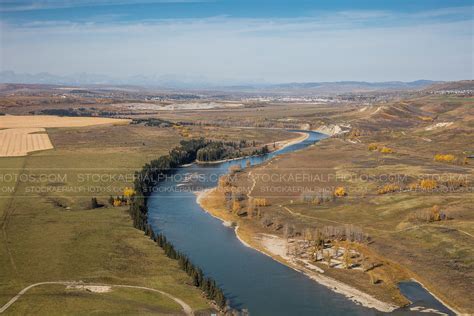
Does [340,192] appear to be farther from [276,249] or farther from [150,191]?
[150,191]

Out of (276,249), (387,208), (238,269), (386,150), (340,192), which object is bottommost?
(238,269)

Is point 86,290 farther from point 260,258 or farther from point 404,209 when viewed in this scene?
point 404,209

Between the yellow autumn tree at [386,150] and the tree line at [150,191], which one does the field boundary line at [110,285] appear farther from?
the yellow autumn tree at [386,150]

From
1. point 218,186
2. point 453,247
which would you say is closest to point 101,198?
point 218,186

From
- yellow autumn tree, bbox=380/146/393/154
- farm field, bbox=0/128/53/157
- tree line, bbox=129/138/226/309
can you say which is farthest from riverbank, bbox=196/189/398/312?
farm field, bbox=0/128/53/157

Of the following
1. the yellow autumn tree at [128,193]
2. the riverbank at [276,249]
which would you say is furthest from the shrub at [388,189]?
the yellow autumn tree at [128,193]

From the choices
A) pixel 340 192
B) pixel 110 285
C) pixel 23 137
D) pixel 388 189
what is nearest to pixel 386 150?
pixel 388 189
